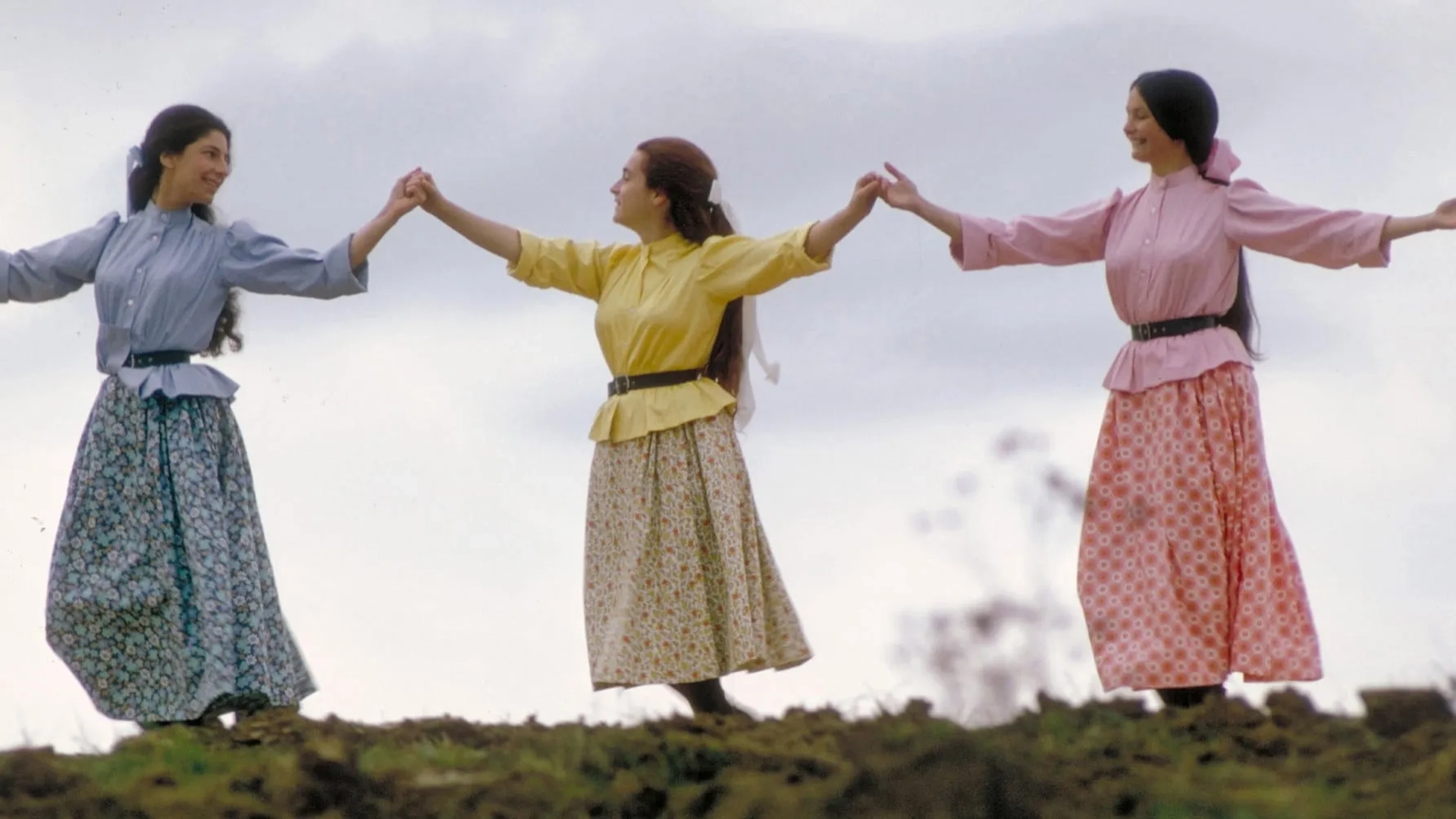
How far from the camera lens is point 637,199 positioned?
6648mm

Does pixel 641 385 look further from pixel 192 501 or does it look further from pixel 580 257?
pixel 192 501

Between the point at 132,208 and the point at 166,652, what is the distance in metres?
1.47

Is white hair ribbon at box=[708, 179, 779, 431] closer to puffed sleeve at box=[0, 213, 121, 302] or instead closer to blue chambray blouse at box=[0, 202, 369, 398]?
blue chambray blouse at box=[0, 202, 369, 398]

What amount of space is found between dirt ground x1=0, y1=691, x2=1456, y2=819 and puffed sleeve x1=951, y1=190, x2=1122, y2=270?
183 cm

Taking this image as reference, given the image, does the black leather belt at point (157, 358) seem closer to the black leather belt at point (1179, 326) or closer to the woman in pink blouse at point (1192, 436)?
the woman in pink blouse at point (1192, 436)

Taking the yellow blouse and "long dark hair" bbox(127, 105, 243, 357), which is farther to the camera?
"long dark hair" bbox(127, 105, 243, 357)

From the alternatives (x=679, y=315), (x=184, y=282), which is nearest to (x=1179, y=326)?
(x=679, y=315)

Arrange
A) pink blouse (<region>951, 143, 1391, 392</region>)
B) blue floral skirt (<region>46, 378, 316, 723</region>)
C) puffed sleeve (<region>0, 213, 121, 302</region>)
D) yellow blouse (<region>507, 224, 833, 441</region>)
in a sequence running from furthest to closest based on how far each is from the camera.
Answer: puffed sleeve (<region>0, 213, 121, 302</region>) < blue floral skirt (<region>46, 378, 316, 723</region>) < yellow blouse (<region>507, 224, 833, 441</region>) < pink blouse (<region>951, 143, 1391, 392</region>)

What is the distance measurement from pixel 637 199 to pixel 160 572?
6.11 ft

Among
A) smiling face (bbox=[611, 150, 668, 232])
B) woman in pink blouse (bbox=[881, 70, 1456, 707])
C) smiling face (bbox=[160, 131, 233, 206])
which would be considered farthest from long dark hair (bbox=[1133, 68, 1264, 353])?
smiling face (bbox=[160, 131, 233, 206])

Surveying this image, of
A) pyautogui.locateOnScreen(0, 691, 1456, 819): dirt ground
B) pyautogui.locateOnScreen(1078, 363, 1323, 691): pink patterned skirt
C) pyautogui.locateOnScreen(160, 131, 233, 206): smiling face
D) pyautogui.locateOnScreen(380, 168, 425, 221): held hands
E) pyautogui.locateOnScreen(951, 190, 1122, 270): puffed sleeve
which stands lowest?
pyautogui.locateOnScreen(0, 691, 1456, 819): dirt ground

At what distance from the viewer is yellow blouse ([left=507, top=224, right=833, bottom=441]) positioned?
6410 millimetres

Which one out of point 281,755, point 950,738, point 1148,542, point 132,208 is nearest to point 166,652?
point 132,208

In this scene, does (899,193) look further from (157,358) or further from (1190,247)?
(157,358)
